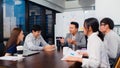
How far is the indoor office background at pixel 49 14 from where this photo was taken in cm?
360

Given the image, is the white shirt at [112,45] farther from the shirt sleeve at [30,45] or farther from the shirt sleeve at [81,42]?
the shirt sleeve at [30,45]

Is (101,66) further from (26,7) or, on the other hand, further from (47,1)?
(47,1)

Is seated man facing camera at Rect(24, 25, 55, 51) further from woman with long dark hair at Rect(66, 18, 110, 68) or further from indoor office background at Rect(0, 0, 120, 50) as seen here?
woman with long dark hair at Rect(66, 18, 110, 68)

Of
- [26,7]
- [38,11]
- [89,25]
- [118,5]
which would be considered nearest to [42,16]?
[38,11]

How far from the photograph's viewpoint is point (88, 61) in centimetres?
159

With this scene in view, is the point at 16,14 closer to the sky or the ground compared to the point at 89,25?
closer to the sky

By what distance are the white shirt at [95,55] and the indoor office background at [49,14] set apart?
6.88 feet

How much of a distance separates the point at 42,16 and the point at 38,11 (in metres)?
0.23

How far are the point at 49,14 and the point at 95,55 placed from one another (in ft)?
13.8

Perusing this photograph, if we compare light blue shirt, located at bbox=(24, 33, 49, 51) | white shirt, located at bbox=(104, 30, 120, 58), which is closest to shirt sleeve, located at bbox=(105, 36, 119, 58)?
white shirt, located at bbox=(104, 30, 120, 58)

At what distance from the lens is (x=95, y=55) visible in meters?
1.56

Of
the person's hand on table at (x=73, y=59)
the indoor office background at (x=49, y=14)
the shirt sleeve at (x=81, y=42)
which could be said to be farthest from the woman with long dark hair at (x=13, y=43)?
the indoor office background at (x=49, y=14)

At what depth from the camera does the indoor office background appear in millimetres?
3598

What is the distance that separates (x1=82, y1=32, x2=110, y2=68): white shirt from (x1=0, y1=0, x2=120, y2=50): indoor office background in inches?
82.5
